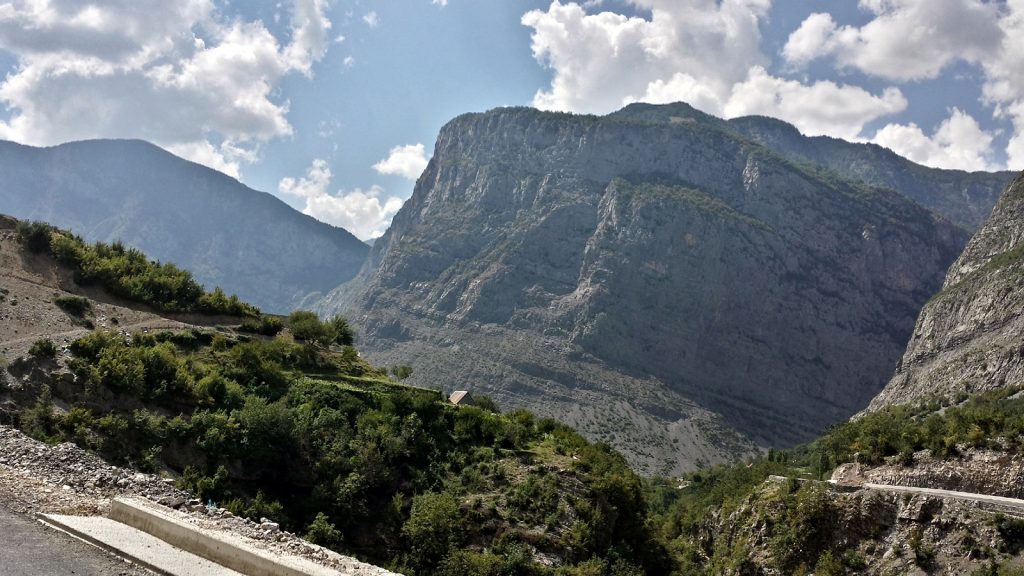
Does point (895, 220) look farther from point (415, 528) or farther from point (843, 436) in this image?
point (415, 528)

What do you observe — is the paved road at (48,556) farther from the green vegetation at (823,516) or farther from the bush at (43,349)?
the green vegetation at (823,516)

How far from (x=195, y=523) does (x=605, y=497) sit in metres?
23.2

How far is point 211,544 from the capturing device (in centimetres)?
1186

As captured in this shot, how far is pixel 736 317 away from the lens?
140 metres

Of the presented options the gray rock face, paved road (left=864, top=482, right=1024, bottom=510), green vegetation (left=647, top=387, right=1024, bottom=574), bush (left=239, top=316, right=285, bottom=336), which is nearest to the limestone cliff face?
the gray rock face

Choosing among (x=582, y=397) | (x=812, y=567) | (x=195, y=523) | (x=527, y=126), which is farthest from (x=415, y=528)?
(x=527, y=126)

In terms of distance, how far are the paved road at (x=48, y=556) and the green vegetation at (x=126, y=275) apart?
3047cm

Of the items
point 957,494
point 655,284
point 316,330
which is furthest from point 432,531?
point 655,284

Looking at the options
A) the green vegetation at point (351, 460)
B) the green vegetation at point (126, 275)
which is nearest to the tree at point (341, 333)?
the green vegetation at point (126, 275)

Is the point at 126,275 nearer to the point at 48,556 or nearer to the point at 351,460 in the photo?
the point at 351,460

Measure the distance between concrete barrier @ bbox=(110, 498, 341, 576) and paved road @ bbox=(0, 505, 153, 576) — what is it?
1038mm

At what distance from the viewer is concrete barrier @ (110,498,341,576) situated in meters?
11.3

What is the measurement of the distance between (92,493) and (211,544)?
463 cm

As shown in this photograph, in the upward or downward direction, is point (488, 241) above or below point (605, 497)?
above
